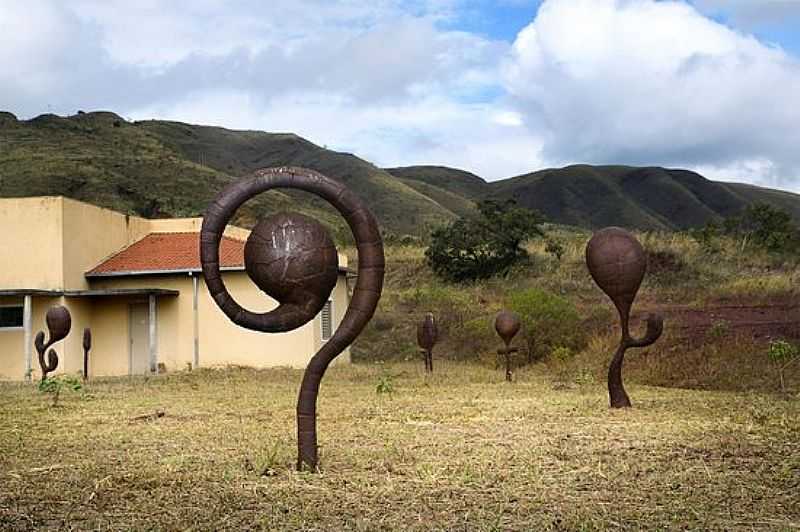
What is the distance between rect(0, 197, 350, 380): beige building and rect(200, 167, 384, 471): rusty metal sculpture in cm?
1403

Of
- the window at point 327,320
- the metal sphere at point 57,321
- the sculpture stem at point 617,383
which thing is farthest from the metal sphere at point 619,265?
the window at point 327,320

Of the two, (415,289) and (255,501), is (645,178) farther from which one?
(255,501)

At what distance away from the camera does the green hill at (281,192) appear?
1817 inches

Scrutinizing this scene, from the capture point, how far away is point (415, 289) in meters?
34.1

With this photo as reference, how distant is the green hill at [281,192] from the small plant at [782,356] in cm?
3115

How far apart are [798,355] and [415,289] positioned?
62.9 ft

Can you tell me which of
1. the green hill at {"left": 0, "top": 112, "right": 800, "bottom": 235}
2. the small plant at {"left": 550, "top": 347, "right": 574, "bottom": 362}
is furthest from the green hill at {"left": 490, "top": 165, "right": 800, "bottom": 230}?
the small plant at {"left": 550, "top": 347, "right": 574, "bottom": 362}

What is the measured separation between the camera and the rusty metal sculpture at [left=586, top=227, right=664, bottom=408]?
Result: 39.3ft

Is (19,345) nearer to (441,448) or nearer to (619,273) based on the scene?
(619,273)

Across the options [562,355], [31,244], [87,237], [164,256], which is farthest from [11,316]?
[562,355]

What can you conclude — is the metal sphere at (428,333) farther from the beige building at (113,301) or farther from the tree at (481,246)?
the tree at (481,246)

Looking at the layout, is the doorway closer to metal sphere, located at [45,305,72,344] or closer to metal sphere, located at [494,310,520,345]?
metal sphere, located at [45,305,72,344]

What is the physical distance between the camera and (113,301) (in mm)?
23297

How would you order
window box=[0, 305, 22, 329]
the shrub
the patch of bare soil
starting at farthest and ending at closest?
1. the shrub
2. window box=[0, 305, 22, 329]
3. the patch of bare soil
